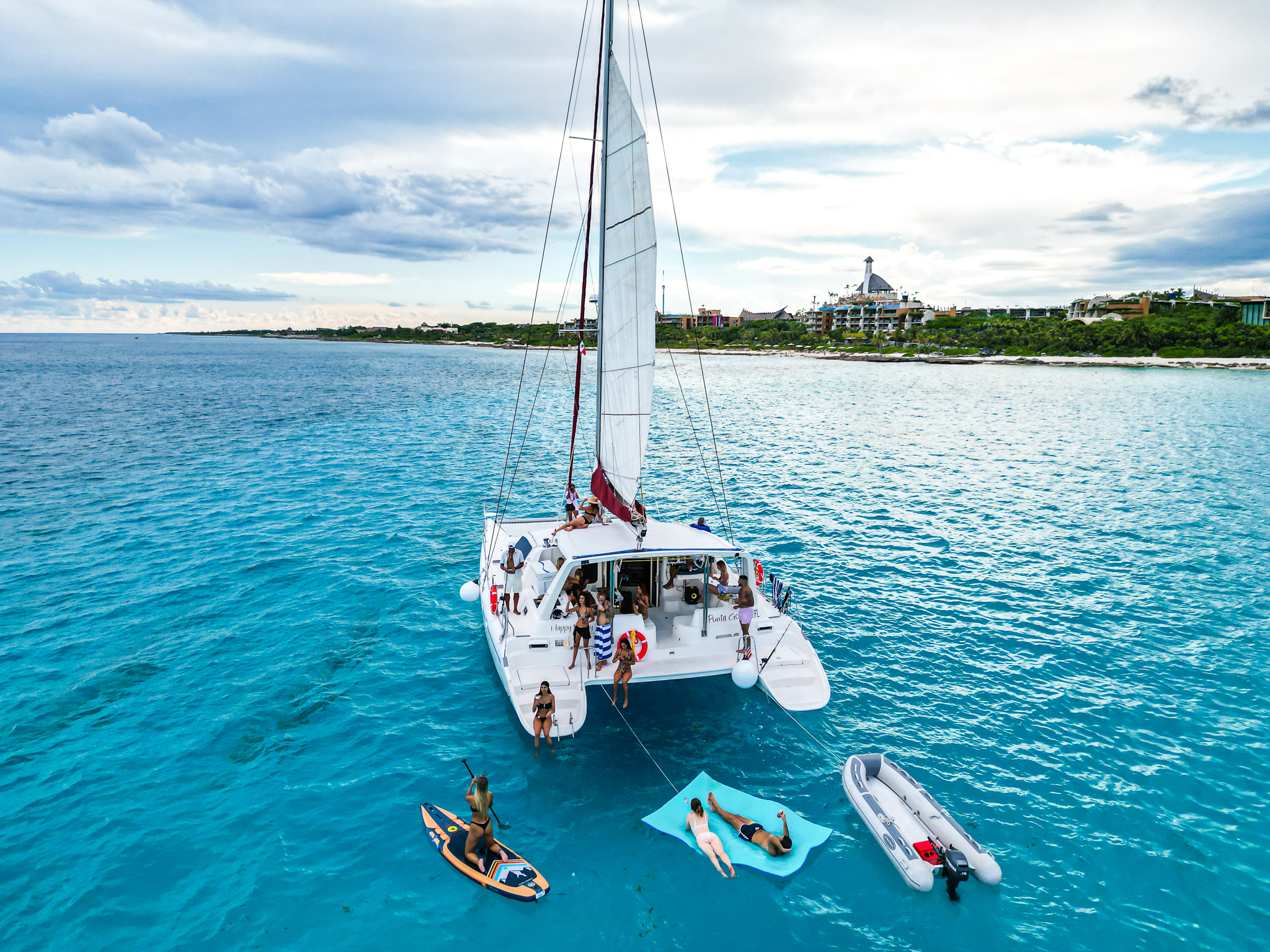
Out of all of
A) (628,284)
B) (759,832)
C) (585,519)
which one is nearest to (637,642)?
(585,519)

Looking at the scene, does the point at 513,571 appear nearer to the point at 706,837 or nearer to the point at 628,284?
the point at 628,284

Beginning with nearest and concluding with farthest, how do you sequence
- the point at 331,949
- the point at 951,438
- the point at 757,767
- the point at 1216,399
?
the point at 331,949 < the point at 757,767 < the point at 951,438 < the point at 1216,399

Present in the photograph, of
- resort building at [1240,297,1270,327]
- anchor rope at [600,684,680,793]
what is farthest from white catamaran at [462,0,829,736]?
resort building at [1240,297,1270,327]

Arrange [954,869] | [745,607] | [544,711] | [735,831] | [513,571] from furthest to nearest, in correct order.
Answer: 1. [513,571]
2. [745,607]
3. [544,711]
4. [735,831]
5. [954,869]

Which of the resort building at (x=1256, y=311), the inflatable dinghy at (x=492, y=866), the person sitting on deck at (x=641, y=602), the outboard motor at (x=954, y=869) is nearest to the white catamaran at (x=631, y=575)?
the person sitting on deck at (x=641, y=602)

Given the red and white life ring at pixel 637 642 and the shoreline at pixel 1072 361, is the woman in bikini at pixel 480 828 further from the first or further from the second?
the shoreline at pixel 1072 361

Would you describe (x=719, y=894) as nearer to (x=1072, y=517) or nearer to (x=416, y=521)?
(x=416, y=521)

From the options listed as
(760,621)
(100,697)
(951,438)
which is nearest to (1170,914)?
(760,621)
